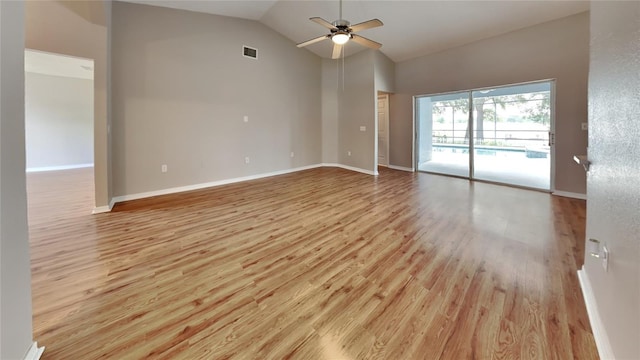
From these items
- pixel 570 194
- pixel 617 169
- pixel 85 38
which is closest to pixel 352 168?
pixel 570 194

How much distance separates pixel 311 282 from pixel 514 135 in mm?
5602

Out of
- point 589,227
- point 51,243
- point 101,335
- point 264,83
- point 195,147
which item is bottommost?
point 101,335

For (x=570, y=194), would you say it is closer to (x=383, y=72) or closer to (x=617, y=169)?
(x=617, y=169)

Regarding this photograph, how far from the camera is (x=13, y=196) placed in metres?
1.19

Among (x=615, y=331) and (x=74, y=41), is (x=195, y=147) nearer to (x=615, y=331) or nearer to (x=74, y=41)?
(x=74, y=41)

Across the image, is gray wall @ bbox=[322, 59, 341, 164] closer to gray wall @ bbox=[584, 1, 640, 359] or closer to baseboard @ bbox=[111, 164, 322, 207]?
baseboard @ bbox=[111, 164, 322, 207]

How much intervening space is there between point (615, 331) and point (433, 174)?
5640mm

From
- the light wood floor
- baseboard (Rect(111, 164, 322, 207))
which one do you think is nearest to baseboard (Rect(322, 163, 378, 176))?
baseboard (Rect(111, 164, 322, 207))

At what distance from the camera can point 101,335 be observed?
1470 millimetres

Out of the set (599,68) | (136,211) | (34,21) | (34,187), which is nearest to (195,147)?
(136,211)

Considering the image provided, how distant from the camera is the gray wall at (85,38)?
3.19 meters

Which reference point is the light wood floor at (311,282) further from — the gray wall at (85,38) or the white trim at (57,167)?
the white trim at (57,167)

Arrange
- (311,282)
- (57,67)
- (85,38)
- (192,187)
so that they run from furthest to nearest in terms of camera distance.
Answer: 1. (57,67)
2. (192,187)
3. (85,38)
4. (311,282)

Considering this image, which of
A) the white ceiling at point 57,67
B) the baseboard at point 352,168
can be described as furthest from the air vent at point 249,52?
the baseboard at point 352,168
